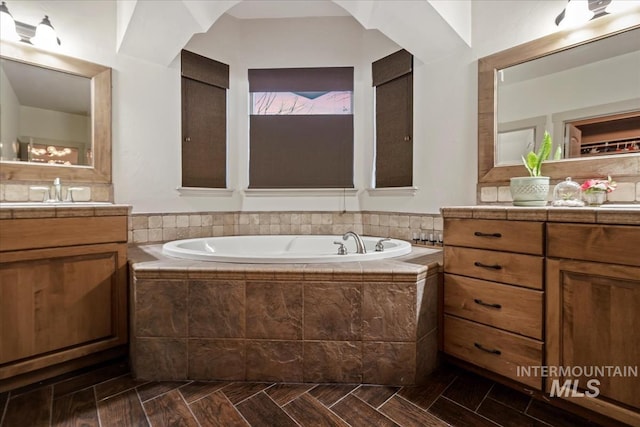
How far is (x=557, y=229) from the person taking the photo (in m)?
1.31

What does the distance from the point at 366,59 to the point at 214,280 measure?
7.63 feet

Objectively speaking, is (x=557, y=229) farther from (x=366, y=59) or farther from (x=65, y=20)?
(x=65, y=20)

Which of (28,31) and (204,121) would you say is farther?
(204,121)

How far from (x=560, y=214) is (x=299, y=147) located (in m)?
2.04

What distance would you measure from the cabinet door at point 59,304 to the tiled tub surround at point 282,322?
0.27 m

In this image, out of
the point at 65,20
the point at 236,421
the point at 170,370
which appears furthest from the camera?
the point at 65,20

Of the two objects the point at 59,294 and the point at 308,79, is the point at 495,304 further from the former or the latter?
the point at 308,79

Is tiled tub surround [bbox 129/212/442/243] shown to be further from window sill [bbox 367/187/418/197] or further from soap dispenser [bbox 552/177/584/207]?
soap dispenser [bbox 552/177/584/207]

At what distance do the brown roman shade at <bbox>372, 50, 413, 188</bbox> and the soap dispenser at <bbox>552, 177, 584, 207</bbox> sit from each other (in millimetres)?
1012

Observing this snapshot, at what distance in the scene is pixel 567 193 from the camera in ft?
5.50

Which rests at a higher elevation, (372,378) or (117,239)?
(117,239)

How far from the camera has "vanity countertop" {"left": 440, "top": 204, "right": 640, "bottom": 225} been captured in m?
1.15

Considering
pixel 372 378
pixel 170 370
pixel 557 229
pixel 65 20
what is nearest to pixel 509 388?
pixel 372 378

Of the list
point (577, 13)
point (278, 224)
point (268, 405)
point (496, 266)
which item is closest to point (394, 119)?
point (577, 13)
